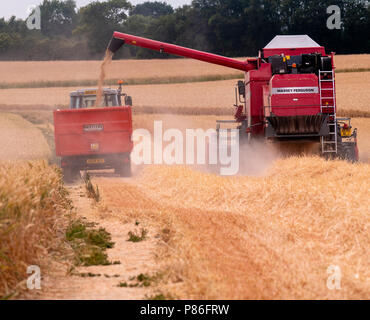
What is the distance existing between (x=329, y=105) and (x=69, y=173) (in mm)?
6935

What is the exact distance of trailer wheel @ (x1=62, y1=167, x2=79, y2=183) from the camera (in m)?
16.8

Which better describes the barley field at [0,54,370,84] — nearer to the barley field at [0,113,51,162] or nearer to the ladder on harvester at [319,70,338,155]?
the barley field at [0,113,51,162]

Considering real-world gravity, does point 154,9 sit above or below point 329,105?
above

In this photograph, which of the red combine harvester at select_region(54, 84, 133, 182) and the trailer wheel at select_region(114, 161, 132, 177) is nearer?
the red combine harvester at select_region(54, 84, 133, 182)

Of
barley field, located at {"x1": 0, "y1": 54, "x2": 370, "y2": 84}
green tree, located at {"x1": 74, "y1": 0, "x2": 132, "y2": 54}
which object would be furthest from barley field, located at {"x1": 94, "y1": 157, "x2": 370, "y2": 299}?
green tree, located at {"x1": 74, "y1": 0, "x2": 132, "y2": 54}

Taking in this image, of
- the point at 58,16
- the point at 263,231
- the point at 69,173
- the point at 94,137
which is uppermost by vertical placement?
the point at 58,16

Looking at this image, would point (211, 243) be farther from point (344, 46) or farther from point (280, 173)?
point (344, 46)

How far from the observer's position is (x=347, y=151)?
1485 cm

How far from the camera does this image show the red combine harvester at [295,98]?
47.2 ft

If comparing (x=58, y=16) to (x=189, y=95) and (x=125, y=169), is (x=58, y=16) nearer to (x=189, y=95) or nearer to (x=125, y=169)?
(x=189, y=95)

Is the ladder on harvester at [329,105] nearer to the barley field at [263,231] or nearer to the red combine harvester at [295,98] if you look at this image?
the red combine harvester at [295,98]

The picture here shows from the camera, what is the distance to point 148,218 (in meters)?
9.60

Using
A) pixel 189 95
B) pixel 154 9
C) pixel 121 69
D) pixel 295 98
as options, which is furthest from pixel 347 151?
pixel 154 9

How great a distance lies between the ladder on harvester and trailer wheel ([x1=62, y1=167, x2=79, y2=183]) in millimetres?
6524
